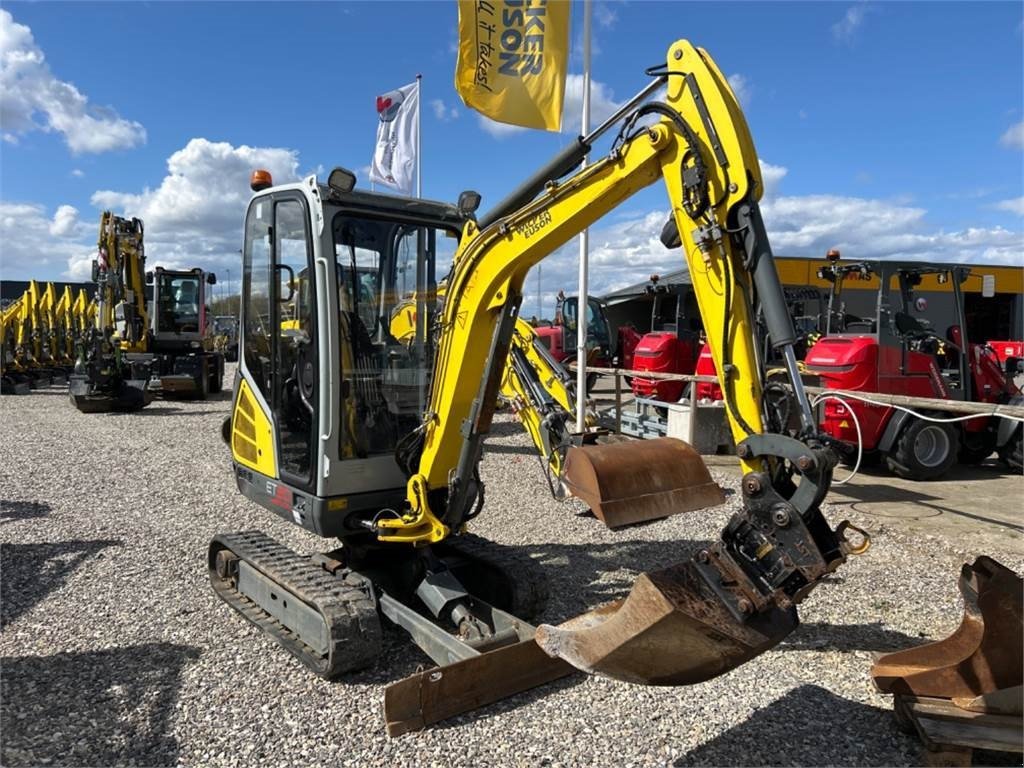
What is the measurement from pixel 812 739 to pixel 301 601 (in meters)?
2.73

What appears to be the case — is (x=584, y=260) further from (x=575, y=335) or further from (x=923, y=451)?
(x=575, y=335)

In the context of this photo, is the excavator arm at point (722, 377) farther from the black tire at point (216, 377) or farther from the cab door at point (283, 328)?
the black tire at point (216, 377)

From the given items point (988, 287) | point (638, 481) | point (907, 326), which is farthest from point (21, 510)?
point (988, 287)

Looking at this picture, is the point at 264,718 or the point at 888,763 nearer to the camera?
the point at 888,763

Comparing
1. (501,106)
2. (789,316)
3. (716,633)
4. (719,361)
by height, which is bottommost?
(716,633)

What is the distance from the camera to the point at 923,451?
29.1 feet

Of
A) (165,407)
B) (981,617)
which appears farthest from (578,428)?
(165,407)

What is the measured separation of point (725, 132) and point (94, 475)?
28.9 feet

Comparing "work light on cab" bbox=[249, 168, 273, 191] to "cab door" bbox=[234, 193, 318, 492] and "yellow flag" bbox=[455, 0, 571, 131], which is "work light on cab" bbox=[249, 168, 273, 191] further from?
"yellow flag" bbox=[455, 0, 571, 131]

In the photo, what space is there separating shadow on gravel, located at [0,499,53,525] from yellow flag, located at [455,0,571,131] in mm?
6307

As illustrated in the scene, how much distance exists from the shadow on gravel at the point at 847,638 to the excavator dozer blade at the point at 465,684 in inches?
62.9

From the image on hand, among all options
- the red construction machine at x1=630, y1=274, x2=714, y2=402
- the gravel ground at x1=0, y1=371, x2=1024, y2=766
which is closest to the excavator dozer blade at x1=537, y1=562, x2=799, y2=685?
the gravel ground at x1=0, y1=371, x2=1024, y2=766

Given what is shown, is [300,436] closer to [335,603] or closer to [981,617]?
[335,603]

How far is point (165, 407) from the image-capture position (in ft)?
53.9
